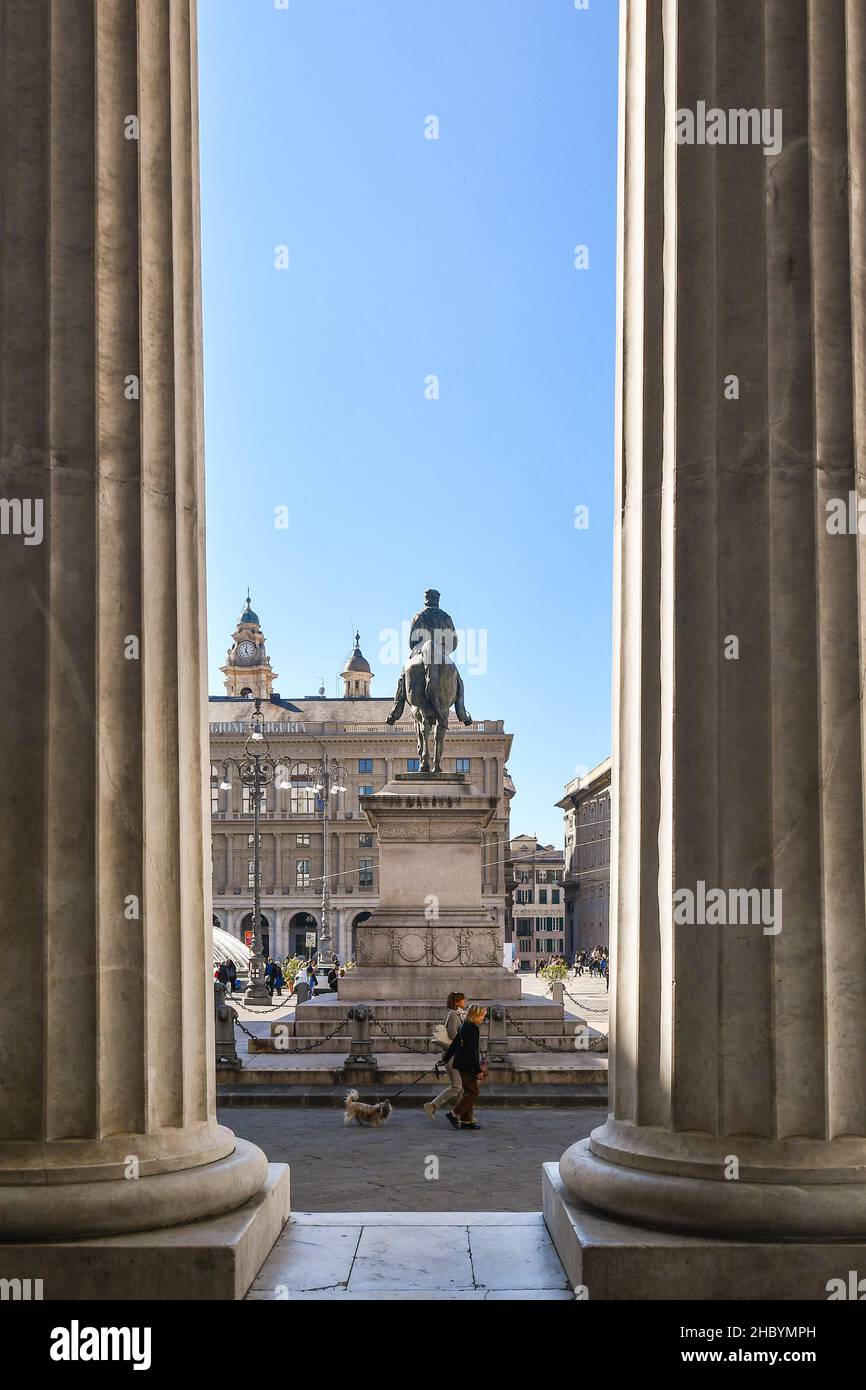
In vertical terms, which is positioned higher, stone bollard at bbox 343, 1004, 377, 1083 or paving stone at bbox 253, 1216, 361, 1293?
paving stone at bbox 253, 1216, 361, 1293

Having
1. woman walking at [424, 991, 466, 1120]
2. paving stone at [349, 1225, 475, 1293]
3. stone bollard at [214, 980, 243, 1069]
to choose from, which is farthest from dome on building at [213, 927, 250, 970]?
paving stone at [349, 1225, 475, 1293]

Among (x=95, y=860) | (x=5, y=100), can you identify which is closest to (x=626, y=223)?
(x=5, y=100)

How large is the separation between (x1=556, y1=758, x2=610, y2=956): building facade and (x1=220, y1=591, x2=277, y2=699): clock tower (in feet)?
119

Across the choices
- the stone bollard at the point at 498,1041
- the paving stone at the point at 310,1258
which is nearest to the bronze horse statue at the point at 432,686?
the stone bollard at the point at 498,1041

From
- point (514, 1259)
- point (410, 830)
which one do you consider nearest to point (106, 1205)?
point (514, 1259)

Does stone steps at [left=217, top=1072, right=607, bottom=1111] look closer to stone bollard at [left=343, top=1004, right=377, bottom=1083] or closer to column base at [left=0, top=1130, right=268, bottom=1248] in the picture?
stone bollard at [left=343, top=1004, right=377, bottom=1083]

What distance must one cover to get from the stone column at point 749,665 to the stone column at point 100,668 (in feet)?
6.11

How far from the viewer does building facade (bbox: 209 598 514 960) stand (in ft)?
362

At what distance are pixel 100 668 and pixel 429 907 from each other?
19255 millimetres

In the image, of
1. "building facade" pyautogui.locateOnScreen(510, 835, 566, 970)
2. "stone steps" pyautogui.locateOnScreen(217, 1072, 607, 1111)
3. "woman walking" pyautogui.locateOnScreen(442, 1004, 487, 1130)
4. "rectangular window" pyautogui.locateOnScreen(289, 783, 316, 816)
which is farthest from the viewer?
"building facade" pyautogui.locateOnScreen(510, 835, 566, 970)

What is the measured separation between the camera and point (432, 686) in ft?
86.8

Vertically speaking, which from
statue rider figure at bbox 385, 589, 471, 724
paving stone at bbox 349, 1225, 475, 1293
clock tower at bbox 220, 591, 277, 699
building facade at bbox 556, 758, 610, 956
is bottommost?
building facade at bbox 556, 758, 610, 956

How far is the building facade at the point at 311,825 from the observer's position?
11031 cm
